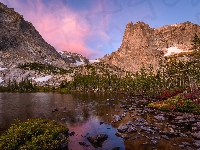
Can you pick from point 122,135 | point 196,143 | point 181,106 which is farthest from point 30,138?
point 181,106

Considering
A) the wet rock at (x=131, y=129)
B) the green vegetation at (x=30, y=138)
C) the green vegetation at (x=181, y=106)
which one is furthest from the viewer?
the green vegetation at (x=181, y=106)

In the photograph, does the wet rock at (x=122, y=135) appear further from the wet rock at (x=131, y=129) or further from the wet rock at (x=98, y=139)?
the wet rock at (x=131, y=129)

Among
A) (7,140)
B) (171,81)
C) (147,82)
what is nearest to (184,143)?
(7,140)

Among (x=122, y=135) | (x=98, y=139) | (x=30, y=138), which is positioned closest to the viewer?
(x=30, y=138)

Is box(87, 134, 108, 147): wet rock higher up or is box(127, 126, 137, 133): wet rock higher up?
box(127, 126, 137, 133): wet rock

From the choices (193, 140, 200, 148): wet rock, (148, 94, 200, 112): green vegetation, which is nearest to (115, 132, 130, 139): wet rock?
(193, 140, 200, 148): wet rock

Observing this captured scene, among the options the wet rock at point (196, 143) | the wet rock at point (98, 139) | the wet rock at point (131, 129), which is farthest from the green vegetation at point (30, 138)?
the wet rock at point (196, 143)

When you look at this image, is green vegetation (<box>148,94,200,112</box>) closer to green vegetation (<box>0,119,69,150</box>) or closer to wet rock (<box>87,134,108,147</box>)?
wet rock (<box>87,134,108,147</box>)

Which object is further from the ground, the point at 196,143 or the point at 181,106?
the point at 181,106

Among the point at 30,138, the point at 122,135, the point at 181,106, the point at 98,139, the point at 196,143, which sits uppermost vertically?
the point at 181,106

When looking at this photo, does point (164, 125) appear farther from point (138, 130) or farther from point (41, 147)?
point (41, 147)

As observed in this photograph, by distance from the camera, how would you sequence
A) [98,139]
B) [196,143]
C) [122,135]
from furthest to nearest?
[122,135] < [98,139] < [196,143]

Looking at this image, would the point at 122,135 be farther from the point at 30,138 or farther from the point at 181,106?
the point at 181,106

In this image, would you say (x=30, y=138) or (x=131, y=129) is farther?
(x=131, y=129)
